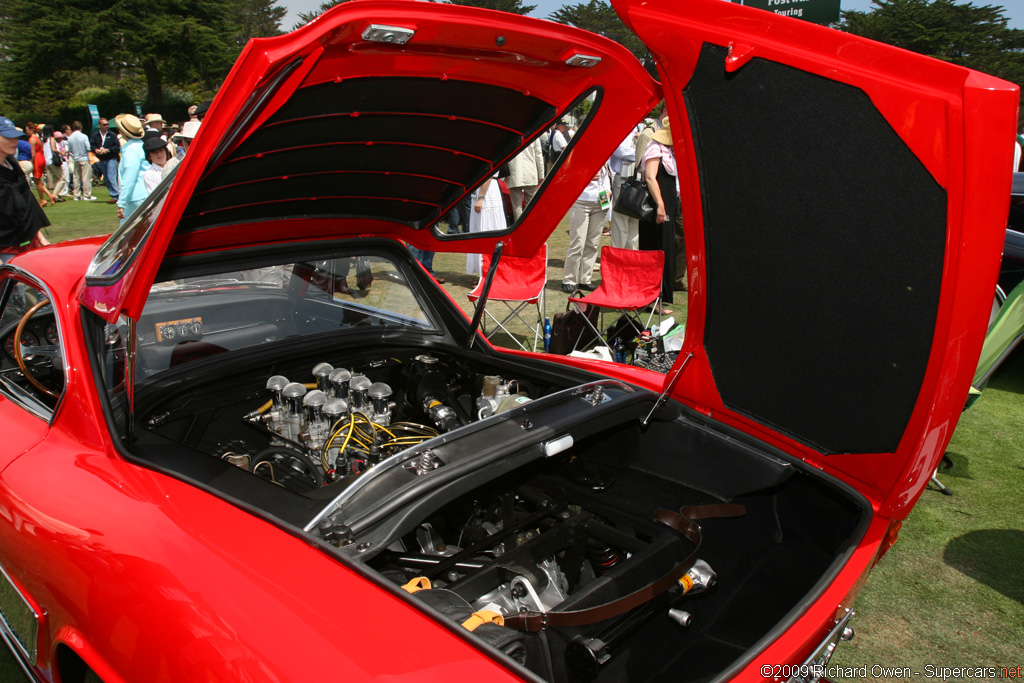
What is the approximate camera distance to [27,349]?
249 cm

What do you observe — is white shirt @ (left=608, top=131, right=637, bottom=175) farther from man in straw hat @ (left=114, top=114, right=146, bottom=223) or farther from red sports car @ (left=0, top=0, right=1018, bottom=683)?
red sports car @ (left=0, top=0, right=1018, bottom=683)

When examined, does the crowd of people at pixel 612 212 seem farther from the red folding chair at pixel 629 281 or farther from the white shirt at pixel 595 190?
the red folding chair at pixel 629 281

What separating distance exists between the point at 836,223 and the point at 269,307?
2184 mm

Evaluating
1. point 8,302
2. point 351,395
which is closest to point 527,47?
point 351,395

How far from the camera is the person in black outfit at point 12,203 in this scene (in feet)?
17.4

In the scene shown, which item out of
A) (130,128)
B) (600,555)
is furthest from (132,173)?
(600,555)

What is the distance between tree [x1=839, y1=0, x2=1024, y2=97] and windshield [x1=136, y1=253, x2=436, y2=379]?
4399 centimetres

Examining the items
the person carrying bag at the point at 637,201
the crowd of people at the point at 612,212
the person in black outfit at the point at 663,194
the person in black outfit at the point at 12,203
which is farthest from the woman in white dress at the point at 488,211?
the person in black outfit at the point at 12,203

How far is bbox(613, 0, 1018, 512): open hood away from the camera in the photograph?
134 cm

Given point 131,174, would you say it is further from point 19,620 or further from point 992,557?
point 992,557

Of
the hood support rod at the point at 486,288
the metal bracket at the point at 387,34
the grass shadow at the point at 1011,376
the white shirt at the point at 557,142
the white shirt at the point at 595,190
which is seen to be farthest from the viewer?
the white shirt at the point at 557,142

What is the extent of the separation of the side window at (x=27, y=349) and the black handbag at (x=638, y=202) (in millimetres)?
5222

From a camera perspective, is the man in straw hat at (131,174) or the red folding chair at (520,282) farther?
the man in straw hat at (131,174)

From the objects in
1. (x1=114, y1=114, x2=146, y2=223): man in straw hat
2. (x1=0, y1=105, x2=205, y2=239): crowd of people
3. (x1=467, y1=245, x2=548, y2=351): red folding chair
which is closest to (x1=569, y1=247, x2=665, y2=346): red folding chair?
(x1=467, y1=245, x2=548, y2=351): red folding chair
